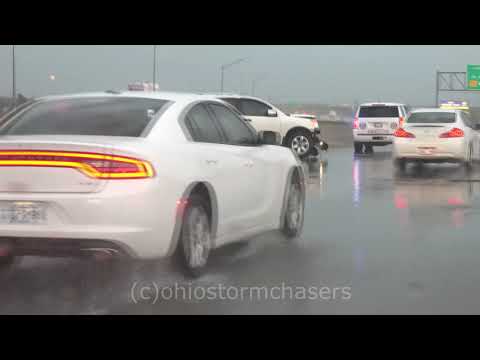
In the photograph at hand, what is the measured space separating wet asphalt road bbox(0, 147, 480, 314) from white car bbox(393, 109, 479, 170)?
881cm

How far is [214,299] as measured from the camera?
6.46 meters

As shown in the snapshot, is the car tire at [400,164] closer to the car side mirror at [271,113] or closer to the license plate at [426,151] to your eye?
the license plate at [426,151]

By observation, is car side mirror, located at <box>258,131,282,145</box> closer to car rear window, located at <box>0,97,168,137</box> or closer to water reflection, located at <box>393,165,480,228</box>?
car rear window, located at <box>0,97,168,137</box>

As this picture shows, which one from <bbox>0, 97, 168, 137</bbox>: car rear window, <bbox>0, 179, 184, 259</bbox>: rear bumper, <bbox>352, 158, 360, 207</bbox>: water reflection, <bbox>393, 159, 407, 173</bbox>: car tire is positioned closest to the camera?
<bbox>0, 179, 184, 259</bbox>: rear bumper

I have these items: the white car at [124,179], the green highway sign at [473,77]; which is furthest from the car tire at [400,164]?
the green highway sign at [473,77]

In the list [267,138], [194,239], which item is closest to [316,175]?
[267,138]

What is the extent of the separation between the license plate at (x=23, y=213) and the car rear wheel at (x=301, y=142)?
64.8ft

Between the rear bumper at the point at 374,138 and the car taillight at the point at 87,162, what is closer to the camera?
the car taillight at the point at 87,162

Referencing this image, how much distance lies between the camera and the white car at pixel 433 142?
2030 centimetres

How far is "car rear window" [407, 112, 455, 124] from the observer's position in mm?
21125

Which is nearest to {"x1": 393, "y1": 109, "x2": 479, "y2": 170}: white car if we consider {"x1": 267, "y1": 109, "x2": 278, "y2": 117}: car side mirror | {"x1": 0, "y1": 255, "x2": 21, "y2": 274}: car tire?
{"x1": 267, "y1": 109, "x2": 278, "y2": 117}: car side mirror

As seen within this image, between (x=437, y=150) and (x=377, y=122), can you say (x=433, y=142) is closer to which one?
(x=437, y=150)
